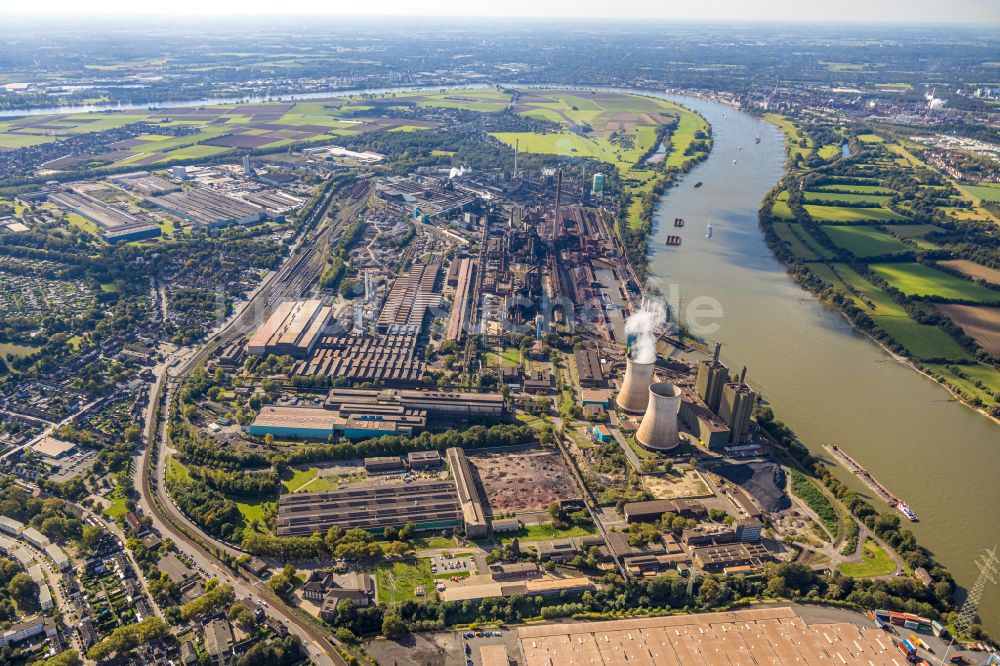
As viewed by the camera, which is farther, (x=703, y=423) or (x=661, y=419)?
(x=703, y=423)

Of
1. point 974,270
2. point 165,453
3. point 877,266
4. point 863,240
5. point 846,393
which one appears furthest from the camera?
point 863,240

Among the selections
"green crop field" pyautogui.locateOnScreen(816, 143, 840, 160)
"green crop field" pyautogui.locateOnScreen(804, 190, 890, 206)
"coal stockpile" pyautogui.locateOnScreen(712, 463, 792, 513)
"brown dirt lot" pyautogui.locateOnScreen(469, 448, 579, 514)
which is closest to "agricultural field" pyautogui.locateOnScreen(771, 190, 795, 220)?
"green crop field" pyautogui.locateOnScreen(804, 190, 890, 206)

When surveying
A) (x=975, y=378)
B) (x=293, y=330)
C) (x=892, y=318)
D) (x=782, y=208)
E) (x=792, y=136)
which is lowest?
(x=293, y=330)

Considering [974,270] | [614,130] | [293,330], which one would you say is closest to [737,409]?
[293,330]

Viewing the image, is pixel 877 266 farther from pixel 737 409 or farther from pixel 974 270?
pixel 737 409

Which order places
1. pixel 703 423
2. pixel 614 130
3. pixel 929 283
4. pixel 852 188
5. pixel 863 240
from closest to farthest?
pixel 703 423
pixel 929 283
pixel 863 240
pixel 852 188
pixel 614 130

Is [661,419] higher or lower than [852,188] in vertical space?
lower

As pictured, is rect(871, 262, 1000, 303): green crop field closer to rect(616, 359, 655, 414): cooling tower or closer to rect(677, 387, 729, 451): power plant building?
rect(677, 387, 729, 451): power plant building

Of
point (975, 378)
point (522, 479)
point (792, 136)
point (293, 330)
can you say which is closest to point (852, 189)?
point (792, 136)

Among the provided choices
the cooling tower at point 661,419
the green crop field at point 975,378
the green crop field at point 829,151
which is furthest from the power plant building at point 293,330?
the green crop field at point 829,151
